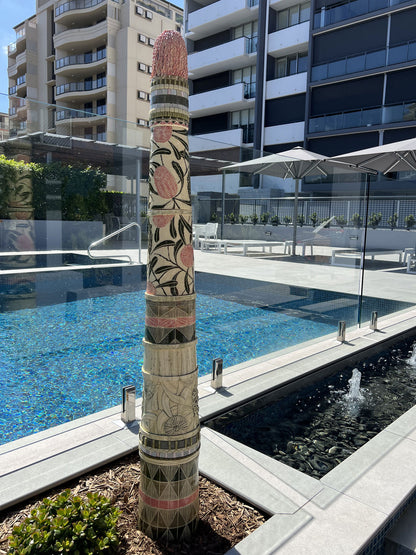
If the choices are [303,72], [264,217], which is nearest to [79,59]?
[303,72]

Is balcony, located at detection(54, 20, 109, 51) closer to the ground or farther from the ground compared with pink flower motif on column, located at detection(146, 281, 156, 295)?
farther from the ground

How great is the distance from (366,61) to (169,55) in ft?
95.1

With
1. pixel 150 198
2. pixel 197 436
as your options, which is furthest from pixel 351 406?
pixel 150 198

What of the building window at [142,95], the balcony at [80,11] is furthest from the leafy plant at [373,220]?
the balcony at [80,11]

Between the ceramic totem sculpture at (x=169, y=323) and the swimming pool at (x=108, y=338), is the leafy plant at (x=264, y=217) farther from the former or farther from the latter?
the ceramic totem sculpture at (x=169, y=323)

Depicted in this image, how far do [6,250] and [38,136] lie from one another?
6.44 ft

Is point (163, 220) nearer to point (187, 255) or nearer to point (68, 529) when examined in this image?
point (187, 255)

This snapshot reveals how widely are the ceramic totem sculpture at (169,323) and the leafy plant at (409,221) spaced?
451 inches

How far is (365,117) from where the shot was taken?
85.8 ft

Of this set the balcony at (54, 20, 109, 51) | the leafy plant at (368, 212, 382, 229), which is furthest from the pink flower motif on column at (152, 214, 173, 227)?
the balcony at (54, 20, 109, 51)

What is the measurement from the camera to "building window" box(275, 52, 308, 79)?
31.0 m

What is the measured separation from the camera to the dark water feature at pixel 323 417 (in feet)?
10.6

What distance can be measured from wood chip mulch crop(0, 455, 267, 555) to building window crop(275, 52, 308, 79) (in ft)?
108

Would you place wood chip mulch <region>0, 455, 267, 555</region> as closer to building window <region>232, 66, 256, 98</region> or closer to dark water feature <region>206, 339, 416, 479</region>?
dark water feature <region>206, 339, 416, 479</region>
